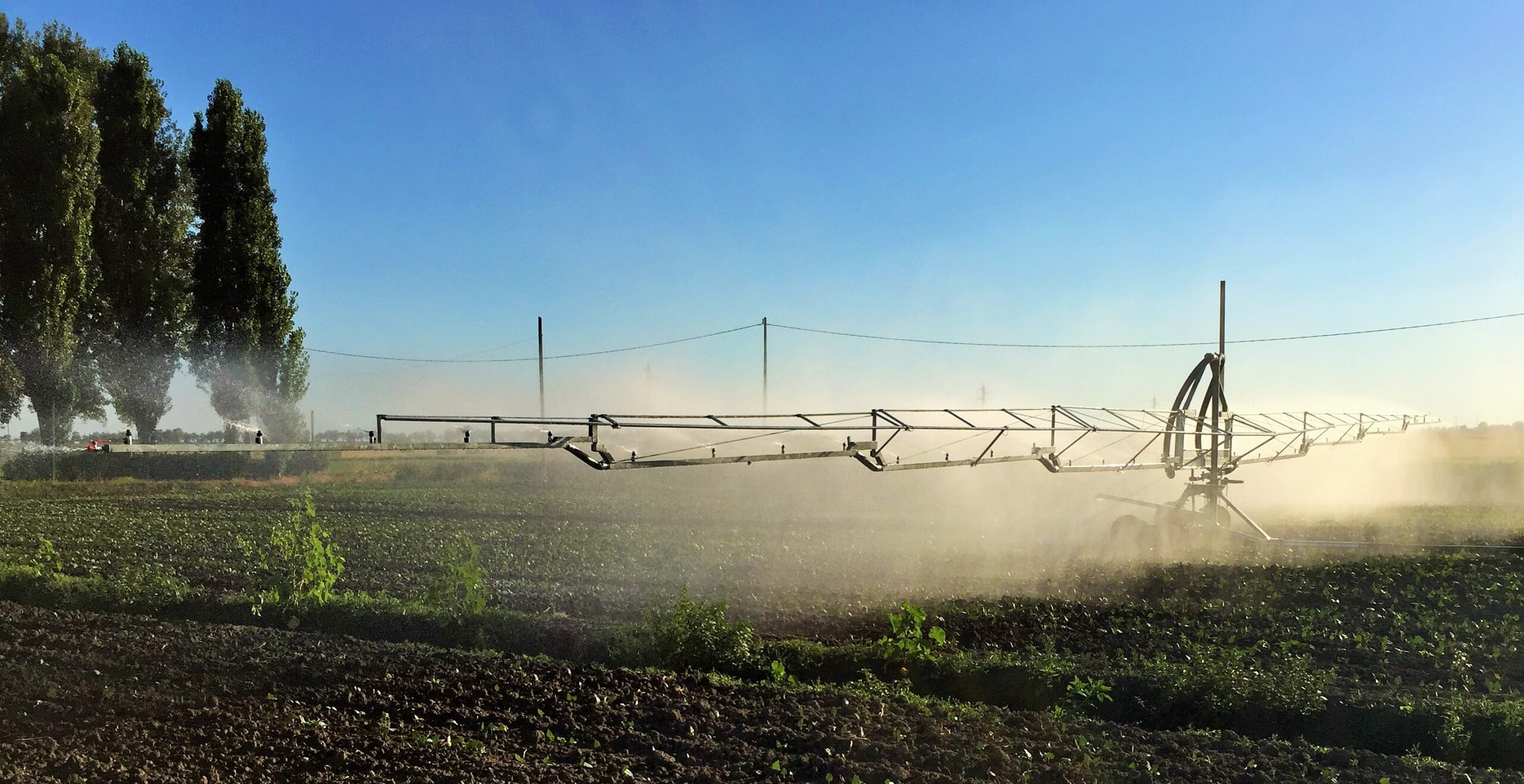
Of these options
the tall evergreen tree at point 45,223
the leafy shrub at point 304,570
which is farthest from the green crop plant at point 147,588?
the tall evergreen tree at point 45,223

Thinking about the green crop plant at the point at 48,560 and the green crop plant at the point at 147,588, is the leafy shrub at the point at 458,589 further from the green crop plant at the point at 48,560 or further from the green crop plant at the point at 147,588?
the green crop plant at the point at 48,560

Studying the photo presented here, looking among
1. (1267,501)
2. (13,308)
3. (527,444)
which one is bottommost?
(1267,501)

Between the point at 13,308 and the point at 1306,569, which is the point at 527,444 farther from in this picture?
the point at 13,308

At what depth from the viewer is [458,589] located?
14438 millimetres

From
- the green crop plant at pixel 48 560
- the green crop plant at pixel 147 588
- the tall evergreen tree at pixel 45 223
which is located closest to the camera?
the green crop plant at pixel 147 588

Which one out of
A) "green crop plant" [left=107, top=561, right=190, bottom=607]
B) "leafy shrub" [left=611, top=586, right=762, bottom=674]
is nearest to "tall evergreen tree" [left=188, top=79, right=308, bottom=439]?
"green crop plant" [left=107, top=561, right=190, bottom=607]

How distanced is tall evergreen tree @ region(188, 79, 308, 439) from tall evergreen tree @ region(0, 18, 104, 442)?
11.3 feet

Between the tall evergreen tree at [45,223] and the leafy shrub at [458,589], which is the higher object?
the tall evergreen tree at [45,223]

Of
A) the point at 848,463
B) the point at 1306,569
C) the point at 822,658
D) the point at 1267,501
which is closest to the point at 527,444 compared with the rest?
the point at 822,658

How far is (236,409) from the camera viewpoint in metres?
33.9

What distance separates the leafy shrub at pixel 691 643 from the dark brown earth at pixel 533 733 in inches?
40.6

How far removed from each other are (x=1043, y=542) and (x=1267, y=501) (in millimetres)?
18850

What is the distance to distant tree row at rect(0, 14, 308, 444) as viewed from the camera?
32.5 metres

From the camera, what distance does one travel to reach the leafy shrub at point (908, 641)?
9.43 meters
